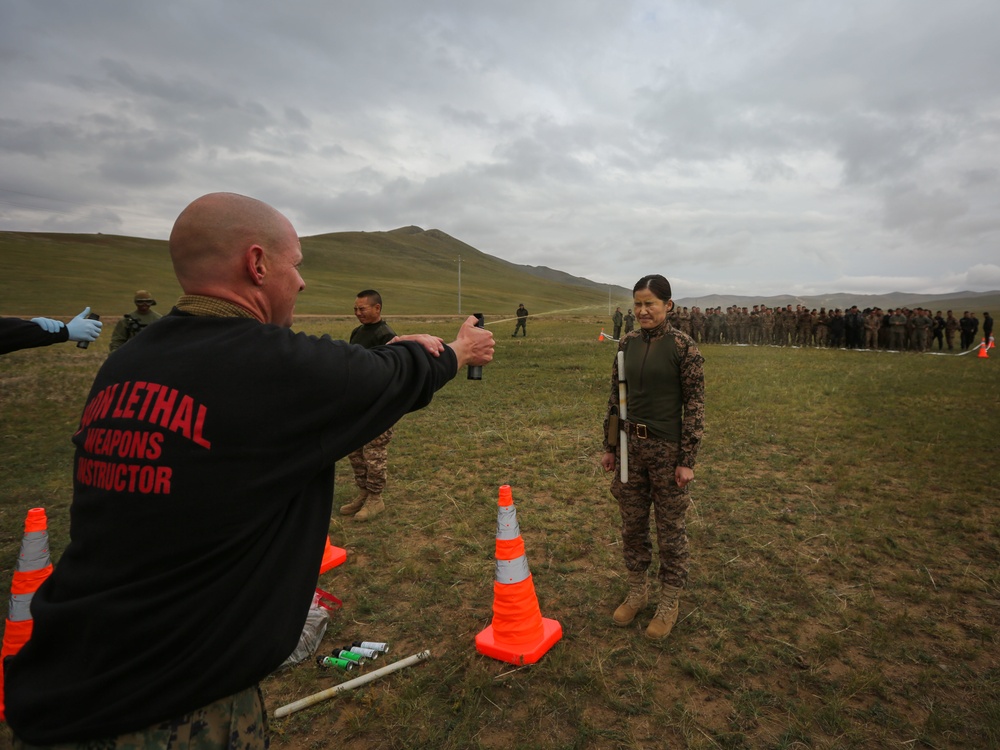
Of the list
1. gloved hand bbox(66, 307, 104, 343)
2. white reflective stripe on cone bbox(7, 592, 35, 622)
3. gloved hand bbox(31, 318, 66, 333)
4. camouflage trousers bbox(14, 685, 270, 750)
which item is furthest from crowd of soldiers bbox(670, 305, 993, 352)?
camouflage trousers bbox(14, 685, 270, 750)

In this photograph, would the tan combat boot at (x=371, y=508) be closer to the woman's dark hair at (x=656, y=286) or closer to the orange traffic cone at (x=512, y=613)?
the orange traffic cone at (x=512, y=613)

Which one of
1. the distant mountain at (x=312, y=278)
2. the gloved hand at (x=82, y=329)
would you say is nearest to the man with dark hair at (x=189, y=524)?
the gloved hand at (x=82, y=329)

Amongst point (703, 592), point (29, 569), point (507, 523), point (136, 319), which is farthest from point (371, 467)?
point (136, 319)

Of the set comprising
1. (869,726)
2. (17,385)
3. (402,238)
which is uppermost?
(402,238)

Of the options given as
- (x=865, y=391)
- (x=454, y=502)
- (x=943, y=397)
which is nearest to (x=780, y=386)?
(x=865, y=391)

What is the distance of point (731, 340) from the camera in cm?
3253

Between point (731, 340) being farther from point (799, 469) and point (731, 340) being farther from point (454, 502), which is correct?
point (454, 502)

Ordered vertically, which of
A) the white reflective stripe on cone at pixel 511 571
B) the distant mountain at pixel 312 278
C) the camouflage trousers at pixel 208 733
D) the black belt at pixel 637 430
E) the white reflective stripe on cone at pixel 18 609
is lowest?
the white reflective stripe on cone at pixel 18 609

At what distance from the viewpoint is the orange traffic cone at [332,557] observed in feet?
16.3

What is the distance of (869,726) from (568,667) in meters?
1.77

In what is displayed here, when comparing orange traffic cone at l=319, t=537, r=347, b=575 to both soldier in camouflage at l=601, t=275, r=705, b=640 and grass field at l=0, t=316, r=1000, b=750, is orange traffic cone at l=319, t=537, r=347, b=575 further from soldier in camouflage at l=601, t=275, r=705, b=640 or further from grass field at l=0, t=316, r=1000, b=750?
soldier in camouflage at l=601, t=275, r=705, b=640

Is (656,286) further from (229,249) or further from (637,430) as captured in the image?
(229,249)

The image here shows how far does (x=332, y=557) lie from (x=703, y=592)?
11.0 ft

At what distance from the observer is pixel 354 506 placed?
A: 6277 millimetres
